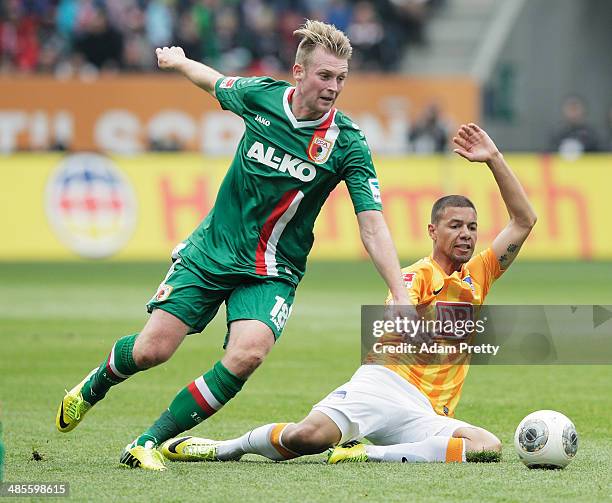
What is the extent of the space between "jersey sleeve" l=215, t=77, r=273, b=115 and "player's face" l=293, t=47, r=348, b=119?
0.40 m

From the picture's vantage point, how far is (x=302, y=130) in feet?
23.1

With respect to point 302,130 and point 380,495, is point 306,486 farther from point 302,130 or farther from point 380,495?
point 302,130

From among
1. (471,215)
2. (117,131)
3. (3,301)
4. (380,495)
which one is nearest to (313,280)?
(3,301)

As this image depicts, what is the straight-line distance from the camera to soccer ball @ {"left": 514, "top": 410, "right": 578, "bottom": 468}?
21.4 feet

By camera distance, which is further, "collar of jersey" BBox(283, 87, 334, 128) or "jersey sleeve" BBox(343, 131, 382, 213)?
"collar of jersey" BBox(283, 87, 334, 128)

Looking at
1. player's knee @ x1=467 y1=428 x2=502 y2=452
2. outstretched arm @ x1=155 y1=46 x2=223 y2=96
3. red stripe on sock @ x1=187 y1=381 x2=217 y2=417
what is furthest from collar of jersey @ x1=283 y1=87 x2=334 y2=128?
player's knee @ x1=467 y1=428 x2=502 y2=452

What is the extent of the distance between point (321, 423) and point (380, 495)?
951 millimetres

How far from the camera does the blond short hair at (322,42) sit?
22.2 feet

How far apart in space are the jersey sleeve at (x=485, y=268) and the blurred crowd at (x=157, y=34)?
18742 millimetres

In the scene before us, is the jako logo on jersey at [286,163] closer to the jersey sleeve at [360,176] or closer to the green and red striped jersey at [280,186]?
the green and red striped jersey at [280,186]

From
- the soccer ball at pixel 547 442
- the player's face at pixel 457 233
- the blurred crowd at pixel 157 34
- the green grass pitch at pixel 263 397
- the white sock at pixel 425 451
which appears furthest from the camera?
the blurred crowd at pixel 157 34

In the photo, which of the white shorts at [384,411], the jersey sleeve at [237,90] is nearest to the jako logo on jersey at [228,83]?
the jersey sleeve at [237,90]

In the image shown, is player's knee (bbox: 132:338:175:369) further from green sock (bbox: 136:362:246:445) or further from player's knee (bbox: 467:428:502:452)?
player's knee (bbox: 467:428:502:452)

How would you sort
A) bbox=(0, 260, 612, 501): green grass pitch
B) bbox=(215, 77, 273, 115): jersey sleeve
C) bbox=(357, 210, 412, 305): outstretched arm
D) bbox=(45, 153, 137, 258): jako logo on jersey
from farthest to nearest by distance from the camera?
bbox=(45, 153, 137, 258): jako logo on jersey → bbox=(215, 77, 273, 115): jersey sleeve → bbox=(357, 210, 412, 305): outstretched arm → bbox=(0, 260, 612, 501): green grass pitch
